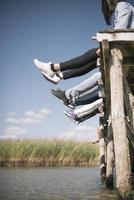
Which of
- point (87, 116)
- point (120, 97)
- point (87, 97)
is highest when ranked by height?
point (87, 97)

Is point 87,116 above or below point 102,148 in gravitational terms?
above

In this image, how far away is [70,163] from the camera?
58.5 ft

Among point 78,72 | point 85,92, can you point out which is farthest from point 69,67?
point 85,92

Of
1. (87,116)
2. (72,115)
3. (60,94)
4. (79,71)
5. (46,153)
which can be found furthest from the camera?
(46,153)

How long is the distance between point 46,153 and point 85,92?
1109 centimetres

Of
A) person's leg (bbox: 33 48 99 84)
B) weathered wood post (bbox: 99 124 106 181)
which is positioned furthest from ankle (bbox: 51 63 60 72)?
weathered wood post (bbox: 99 124 106 181)

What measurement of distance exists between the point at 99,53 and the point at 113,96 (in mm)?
832

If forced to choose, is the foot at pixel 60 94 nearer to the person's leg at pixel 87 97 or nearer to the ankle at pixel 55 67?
the person's leg at pixel 87 97

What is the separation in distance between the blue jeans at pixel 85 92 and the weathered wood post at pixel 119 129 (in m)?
1.54

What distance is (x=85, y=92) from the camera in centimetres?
689

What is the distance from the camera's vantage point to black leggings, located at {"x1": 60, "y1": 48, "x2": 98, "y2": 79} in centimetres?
573

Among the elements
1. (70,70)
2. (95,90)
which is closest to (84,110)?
(95,90)

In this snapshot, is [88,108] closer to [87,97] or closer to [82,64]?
[87,97]

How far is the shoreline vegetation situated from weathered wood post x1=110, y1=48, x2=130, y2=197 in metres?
12.2
